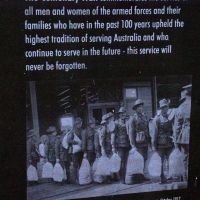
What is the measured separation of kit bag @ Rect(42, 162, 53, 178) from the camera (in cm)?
267

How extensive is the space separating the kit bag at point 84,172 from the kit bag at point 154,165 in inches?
13.9

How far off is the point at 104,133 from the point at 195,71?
0.63 metres

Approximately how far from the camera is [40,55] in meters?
2.62

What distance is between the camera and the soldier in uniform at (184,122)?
282cm

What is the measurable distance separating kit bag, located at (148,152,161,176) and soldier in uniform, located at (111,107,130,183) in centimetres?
15

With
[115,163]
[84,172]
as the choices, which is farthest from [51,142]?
[115,163]

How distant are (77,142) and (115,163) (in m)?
0.25

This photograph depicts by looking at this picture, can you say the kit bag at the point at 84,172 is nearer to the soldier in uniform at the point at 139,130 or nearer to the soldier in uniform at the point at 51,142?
the soldier in uniform at the point at 51,142

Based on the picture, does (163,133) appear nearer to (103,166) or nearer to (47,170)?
(103,166)

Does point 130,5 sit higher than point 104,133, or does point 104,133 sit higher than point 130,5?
point 130,5

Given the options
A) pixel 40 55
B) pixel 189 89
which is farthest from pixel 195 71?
pixel 40 55

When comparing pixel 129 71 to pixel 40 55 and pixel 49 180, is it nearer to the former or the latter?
pixel 40 55

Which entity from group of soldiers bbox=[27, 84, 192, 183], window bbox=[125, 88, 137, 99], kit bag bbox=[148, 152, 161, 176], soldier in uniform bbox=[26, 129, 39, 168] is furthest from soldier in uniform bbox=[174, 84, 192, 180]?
soldier in uniform bbox=[26, 129, 39, 168]

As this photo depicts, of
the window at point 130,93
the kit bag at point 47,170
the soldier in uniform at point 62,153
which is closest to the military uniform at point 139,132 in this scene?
the window at point 130,93
